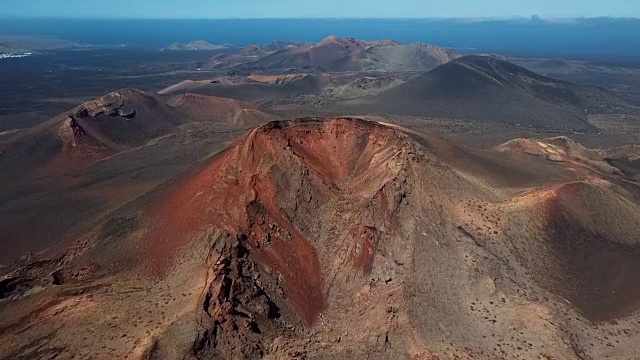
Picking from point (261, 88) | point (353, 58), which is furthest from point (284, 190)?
point (353, 58)

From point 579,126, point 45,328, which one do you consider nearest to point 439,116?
point 579,126

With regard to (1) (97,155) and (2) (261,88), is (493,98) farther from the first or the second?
(1) (97,155)

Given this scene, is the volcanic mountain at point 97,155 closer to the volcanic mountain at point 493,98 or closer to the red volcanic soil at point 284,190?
the red volcanic soil at point 284,190

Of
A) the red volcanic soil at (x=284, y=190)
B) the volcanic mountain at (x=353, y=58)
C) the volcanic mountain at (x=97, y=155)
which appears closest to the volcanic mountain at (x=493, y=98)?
the volcanic mountain at (x=97, y=155)

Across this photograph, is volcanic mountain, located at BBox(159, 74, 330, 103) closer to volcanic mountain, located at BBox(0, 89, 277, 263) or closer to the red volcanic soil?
volcanic mountain, located at BBox(0, 89, 277, 263)

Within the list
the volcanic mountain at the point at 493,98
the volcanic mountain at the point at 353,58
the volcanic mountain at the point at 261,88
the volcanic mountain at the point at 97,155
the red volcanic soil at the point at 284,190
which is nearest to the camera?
the red volcanic soil at the point at 284,190
